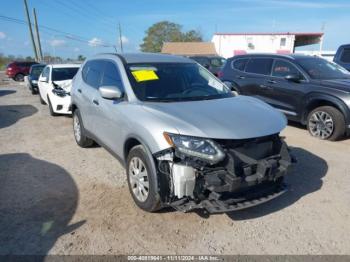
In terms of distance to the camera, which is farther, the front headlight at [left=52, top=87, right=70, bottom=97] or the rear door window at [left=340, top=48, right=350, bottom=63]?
the rear door window at [left=340, top=48, right=350, bottom=63]

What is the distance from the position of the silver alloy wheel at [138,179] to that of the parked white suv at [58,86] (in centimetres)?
499

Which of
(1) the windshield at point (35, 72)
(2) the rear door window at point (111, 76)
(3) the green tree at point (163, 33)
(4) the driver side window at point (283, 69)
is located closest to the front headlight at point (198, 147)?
(2) the rear door window at point (111, 76)

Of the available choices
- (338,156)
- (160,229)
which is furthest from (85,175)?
(338,156)

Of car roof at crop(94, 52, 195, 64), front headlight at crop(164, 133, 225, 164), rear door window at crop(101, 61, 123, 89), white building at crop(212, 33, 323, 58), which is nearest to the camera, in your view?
front headlight at crop(164, 133, 225, 164)

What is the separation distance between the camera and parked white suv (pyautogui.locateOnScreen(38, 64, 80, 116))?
8.32 metres

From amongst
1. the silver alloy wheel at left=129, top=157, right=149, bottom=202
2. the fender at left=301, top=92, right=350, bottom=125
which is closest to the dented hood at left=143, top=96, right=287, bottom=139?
the silver alloy wheel at left=129, top=157, right=149, bottom=202

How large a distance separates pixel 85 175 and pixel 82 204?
925mm

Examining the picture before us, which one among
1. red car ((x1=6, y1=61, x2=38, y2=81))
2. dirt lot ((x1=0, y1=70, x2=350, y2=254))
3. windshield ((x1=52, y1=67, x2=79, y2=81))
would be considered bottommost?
red car ((x1=6, y1=61, x2=38, y2=81))

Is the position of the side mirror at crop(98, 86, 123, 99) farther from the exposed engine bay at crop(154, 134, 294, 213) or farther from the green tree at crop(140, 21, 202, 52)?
the green tree at crop(140, 21, 202, 52)

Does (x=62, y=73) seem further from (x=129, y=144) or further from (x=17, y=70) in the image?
(x=17, y=70)

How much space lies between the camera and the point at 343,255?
109 inches

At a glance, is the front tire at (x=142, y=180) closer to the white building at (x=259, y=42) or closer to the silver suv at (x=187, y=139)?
the silver suv at (x=187, y=139)

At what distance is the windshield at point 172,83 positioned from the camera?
→ 12.1 feet

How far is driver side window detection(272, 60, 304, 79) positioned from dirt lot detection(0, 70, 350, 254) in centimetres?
256
